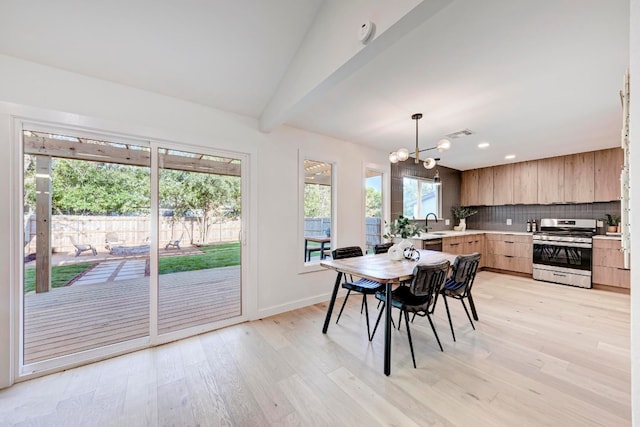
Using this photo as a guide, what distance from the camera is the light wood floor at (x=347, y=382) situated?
1653 mm

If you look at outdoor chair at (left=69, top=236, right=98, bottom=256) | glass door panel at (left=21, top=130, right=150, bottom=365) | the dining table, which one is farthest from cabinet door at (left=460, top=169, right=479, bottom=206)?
outdoor chair at (left=69, top=236, right=98, bottom=256)

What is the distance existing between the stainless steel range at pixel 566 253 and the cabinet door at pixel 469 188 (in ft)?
4.87

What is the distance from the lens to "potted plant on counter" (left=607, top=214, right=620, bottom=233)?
4.43m

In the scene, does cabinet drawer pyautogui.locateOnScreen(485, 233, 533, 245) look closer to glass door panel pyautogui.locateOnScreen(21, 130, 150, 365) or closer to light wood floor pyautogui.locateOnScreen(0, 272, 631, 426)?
light wood floor pyautogui.locateOnScreen(0, 272, 631, 426)

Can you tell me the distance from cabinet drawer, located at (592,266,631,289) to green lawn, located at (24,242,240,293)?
557cm

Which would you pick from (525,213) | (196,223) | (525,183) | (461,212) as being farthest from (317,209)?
(525,213)

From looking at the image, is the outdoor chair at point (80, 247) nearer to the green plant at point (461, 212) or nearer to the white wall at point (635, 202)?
the white wall at point (635, 202)

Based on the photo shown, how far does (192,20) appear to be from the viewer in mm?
1923

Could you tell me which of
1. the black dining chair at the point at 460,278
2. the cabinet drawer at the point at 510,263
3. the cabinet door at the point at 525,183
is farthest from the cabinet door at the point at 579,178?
the black dining chair at the point at 460,278

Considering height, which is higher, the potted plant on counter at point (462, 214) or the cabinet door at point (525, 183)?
the cabinet door at point (525, 183)

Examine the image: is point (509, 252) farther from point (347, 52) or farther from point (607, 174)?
point (347, 52)

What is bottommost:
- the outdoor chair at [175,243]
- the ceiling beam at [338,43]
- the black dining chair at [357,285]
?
the black dining chair at [357,285]

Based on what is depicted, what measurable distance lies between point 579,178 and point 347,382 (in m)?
5.52

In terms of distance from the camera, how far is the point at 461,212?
20.0ft
